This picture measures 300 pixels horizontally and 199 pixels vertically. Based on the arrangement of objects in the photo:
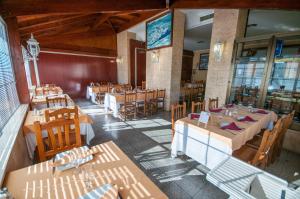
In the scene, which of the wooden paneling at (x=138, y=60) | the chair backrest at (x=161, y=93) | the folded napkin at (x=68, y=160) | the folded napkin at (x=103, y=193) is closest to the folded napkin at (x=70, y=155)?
the folded napkin at (x=68, y=160)

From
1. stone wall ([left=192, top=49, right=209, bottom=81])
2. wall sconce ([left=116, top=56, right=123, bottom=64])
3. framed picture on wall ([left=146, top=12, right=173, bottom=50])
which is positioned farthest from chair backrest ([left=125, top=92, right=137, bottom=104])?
stone wall ([left=192, top=49, right=209, bottom=81])

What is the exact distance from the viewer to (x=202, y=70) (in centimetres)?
980

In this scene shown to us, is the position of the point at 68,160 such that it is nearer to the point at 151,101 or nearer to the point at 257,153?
the point at 257,153

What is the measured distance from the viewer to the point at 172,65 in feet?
16.7

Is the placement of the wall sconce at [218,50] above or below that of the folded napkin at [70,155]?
above

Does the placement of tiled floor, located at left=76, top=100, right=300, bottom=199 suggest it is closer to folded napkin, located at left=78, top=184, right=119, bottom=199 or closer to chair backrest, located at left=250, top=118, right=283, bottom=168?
chair backrest, located at left=250, top=118, right=283, bottom=168

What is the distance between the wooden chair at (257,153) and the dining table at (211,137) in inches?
5.3

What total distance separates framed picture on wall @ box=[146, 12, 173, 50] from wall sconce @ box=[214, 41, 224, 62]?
161 cm

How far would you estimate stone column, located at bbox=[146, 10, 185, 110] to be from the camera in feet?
16.3

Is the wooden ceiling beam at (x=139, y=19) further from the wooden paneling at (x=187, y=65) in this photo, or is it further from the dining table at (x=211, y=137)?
the dining table at (x=211, y=137)

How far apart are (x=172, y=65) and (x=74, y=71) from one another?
5190mm

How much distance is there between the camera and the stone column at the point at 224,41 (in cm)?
362

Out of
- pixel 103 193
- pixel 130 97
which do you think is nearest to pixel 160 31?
pixel 130 97

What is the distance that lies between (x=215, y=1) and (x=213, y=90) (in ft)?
7.70
